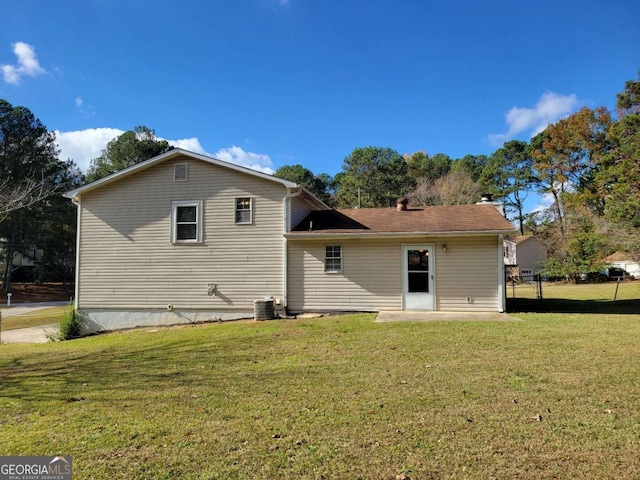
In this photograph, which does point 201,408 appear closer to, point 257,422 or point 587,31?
point 257,422

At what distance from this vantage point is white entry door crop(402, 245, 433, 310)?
442 inches

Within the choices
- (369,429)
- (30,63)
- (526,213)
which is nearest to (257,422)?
(369,429)

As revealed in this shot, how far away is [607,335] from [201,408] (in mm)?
7836

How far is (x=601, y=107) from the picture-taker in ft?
101

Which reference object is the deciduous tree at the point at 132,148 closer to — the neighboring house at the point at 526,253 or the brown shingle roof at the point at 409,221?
the brown shingle roof at the point at 409,221

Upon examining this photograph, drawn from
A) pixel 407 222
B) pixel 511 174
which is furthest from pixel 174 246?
pixel 511 174

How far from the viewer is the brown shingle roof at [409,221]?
36.4ft

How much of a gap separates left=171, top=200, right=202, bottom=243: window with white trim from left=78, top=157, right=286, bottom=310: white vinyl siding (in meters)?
0.17

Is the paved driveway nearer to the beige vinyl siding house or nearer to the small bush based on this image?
the small bush

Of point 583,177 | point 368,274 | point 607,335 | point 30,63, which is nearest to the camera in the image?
point 607,335

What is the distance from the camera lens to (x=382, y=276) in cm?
1145

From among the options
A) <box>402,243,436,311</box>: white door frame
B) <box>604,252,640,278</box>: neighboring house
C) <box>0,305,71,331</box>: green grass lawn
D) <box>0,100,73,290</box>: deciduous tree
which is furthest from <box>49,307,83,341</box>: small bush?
<box>604,252,640,278</box>: neighboring house

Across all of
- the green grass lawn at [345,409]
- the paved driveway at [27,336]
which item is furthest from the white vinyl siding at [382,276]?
the paved driveway at [27,336]

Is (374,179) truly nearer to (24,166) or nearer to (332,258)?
(332,258)
